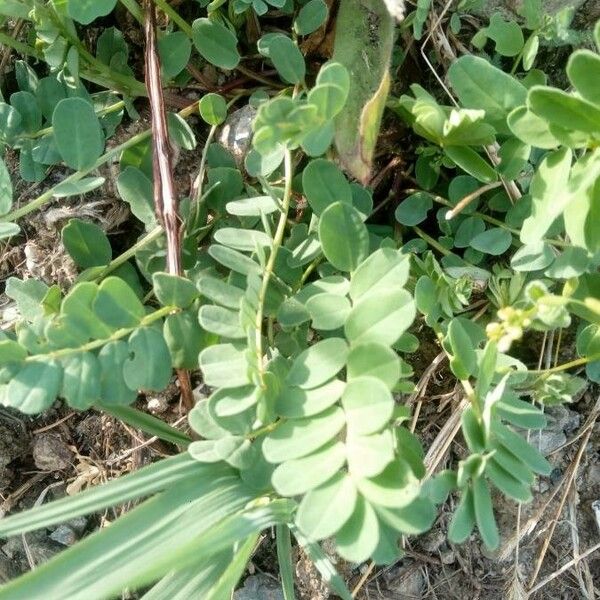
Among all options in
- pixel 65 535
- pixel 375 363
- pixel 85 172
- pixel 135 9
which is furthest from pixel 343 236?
pixel 65 535

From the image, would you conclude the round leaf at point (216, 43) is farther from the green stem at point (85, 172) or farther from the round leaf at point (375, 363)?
the round leaf at point (375, 363)

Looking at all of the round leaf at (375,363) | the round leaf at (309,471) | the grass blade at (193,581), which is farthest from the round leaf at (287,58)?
the grass blade at (193,581)

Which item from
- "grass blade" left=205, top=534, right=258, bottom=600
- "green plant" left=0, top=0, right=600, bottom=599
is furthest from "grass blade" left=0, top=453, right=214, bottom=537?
"grass blade" left=205, top=534, right=258, bottom=600

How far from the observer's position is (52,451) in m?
1.41

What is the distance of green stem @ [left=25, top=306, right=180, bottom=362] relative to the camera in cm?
98

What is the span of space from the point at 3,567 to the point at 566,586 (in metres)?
1.03

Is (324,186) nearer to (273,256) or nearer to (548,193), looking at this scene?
(273,256)

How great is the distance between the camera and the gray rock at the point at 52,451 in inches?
55.7

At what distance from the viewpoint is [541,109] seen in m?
0.92

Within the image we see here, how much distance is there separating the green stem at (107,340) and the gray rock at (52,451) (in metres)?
0.46

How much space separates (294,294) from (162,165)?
0.30m

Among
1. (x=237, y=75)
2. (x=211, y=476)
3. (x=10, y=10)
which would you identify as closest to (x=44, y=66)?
(x=10, y=10)

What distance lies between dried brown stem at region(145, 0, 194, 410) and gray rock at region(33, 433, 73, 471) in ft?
1.01

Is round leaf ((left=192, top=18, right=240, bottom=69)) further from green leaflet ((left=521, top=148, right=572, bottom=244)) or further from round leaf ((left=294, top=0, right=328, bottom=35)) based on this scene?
green leaflet ((left=521, top=148, right=572, bottom=244))
